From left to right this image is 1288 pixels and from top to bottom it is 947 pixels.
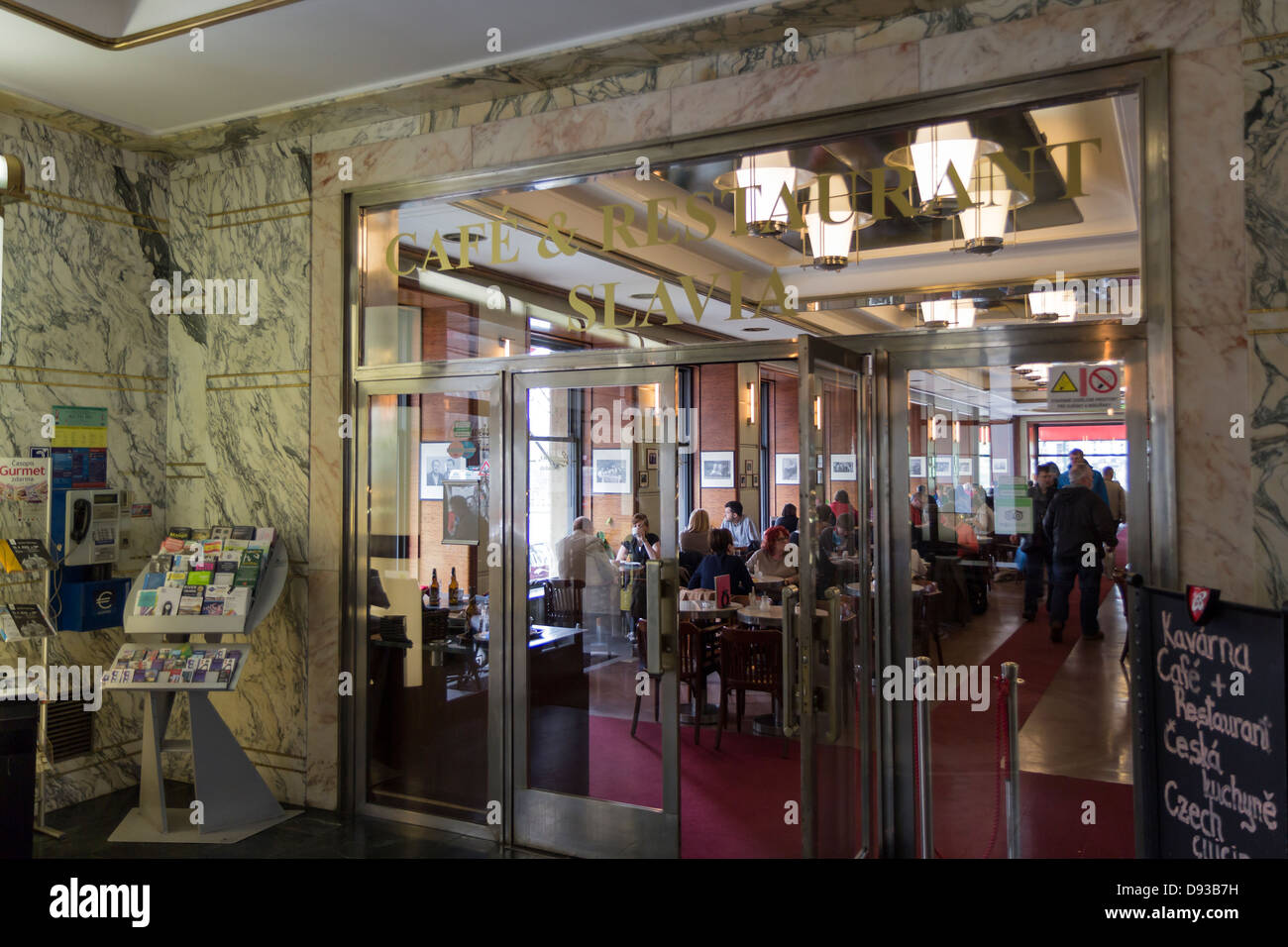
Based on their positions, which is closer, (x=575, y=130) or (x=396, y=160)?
(x=575, y=130)

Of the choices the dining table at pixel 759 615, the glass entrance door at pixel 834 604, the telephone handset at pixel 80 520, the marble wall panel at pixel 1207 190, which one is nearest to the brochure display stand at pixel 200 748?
the telephone handset at pixel 80 520

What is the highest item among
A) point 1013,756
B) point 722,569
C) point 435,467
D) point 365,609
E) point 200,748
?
point 435,467

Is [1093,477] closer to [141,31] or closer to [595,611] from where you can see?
→ [595,611]

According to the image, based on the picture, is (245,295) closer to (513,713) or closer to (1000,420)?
(513,713)

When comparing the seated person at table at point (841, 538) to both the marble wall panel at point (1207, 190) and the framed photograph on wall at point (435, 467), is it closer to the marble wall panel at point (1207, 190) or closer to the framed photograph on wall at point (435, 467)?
the marble wall panel at point (1207, 190)

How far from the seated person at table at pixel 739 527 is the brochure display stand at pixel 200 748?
8.46 ft

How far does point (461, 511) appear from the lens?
4805mm

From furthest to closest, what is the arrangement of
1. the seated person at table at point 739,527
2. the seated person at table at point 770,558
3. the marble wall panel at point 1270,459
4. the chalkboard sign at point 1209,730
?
the seated person at table at point 770,558 < the seated person at table at point 739,527 < the marble wall panel at point 1270,459 < the chalkboard sign at point 1209,730

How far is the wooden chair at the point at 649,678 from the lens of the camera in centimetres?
429

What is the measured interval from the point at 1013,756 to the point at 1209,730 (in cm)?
96

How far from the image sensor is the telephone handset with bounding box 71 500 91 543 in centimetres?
509

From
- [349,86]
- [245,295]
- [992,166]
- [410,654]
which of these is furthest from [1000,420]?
[245,295]

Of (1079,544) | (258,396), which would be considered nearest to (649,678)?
(1079,544)

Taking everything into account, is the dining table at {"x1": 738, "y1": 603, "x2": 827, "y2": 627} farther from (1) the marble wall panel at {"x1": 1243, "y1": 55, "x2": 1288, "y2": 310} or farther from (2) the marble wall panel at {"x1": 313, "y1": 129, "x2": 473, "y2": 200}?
(1) the marble wall panel at {"x1": 1243, "y1": 55, "x2": 1288, "y2": 310}
